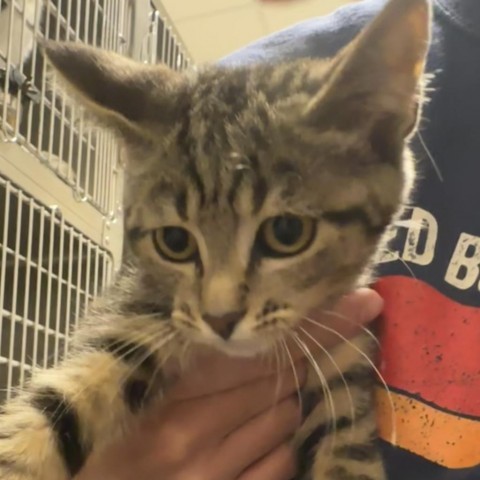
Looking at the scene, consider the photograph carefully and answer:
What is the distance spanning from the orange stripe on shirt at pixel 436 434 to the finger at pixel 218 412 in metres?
0.12

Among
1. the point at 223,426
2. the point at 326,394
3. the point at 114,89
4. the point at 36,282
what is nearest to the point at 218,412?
the point at 223,426

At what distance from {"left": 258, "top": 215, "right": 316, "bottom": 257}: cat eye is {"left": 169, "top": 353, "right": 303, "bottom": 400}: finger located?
149mm

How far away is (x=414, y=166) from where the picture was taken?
0.93 m

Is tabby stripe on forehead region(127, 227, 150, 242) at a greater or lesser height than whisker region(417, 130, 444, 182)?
lesser

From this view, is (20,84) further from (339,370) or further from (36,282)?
(339,370)

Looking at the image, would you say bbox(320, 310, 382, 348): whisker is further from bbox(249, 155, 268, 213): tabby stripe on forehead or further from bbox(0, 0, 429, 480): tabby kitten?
bbox(249, 155, 268, 213): tabby stripe on forehead

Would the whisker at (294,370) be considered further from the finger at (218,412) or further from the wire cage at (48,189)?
the wire cage at (48,189)

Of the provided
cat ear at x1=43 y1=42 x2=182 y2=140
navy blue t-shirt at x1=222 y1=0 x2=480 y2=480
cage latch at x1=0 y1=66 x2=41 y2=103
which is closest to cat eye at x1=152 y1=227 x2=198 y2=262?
cat ear at x1=43 y1=42 x2=182 y2=140

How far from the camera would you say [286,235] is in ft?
2.66

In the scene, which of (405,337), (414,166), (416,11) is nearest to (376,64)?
(416,11)

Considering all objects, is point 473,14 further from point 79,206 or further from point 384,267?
point 79,206

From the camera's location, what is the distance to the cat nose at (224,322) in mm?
780

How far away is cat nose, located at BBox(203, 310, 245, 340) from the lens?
0.78 metres

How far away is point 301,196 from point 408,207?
209mm
